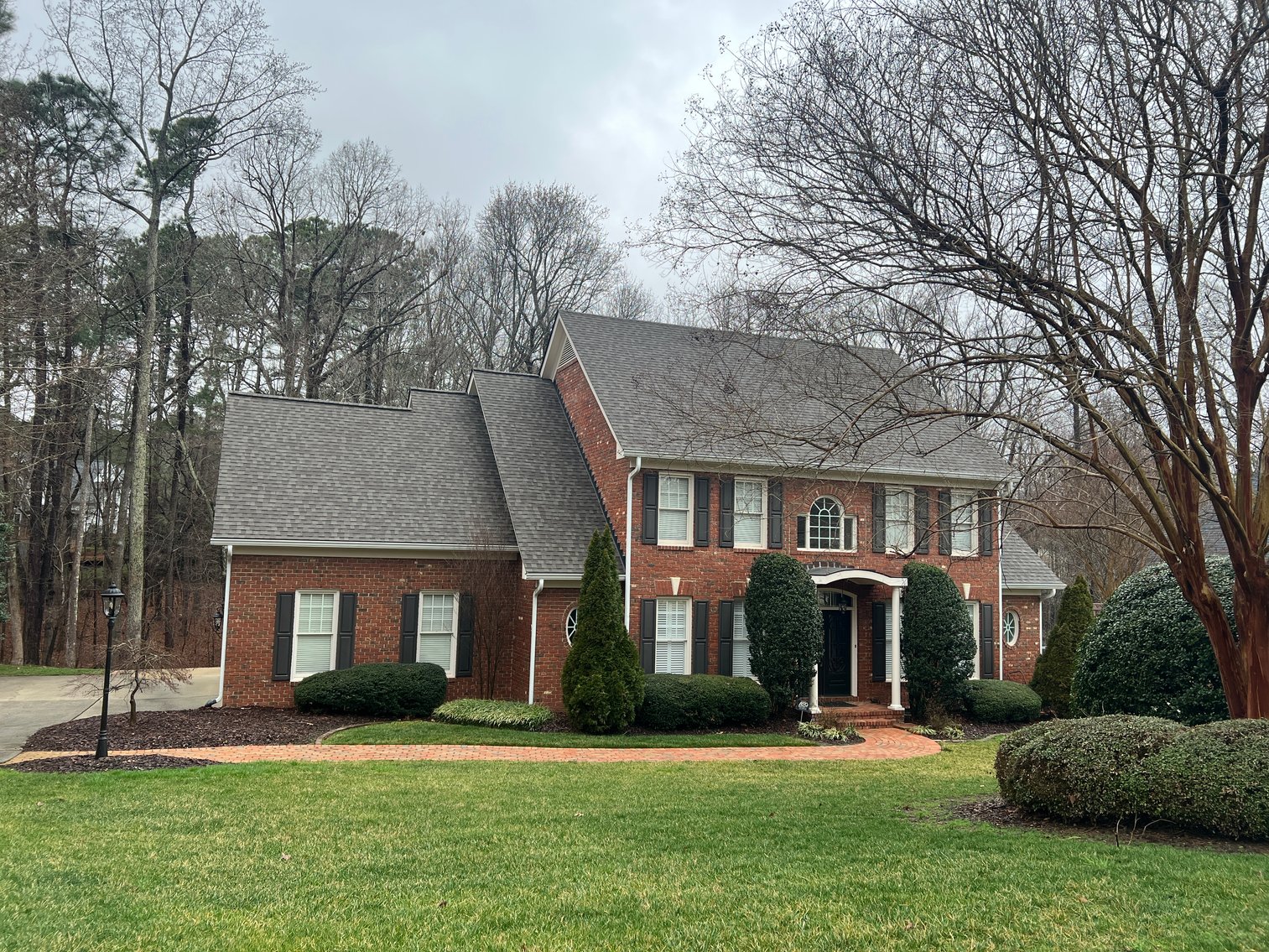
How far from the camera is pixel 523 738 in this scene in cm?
1452

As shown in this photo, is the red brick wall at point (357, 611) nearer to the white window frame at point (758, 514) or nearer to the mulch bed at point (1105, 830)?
the white window frame at point (758, 514)

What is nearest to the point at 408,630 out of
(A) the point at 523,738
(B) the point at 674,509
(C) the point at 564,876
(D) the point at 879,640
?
(A) the point at 523,738

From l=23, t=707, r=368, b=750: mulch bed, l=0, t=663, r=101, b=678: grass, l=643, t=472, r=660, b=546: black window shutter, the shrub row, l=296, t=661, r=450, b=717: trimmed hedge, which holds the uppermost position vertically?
l=643, t=472, r=660, b=546: black window shutter

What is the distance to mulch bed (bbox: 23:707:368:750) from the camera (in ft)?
42.7

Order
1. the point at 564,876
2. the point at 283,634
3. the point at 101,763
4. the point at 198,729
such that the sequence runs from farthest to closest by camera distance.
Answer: the point at 283,634 < the point at 198,729 < the point at 101,763 < the point at 564,876

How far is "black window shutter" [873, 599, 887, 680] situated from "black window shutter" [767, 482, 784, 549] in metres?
2.73

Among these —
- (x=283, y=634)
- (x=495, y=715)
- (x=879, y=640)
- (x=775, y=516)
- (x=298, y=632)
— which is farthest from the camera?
(x=879, y=640)

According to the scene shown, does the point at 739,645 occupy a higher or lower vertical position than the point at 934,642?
lower

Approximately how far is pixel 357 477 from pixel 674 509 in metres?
6.49

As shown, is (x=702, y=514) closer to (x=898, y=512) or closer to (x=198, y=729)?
(x=898, y=512)

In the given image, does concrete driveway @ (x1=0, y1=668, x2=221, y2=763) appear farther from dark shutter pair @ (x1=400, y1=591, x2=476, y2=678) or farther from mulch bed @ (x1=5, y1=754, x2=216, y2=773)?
dark shutter pair @ (x1=400, y1=591, x2=476, y2=678)

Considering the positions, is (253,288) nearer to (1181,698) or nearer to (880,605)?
(880,605)

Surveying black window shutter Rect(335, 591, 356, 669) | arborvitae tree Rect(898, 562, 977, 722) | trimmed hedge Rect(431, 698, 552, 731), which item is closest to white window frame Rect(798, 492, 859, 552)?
arborvitae tree Rect(898, 562, 977, 722)

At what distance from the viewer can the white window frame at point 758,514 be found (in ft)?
60.2
